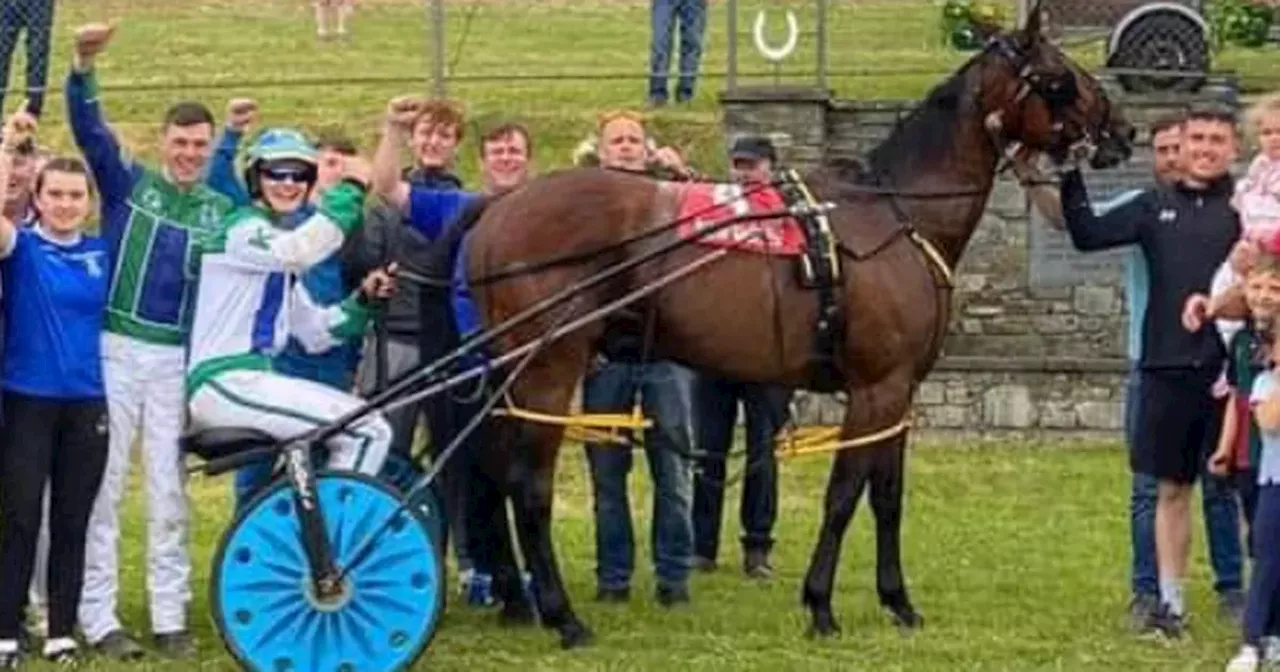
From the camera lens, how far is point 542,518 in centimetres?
1038

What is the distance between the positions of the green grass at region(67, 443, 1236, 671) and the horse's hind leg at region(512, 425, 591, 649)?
4.2 inches

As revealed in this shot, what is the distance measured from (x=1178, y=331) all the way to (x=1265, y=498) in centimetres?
93

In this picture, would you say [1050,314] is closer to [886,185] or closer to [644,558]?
[644,558]

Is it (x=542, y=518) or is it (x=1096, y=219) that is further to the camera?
(x=1096, y=219)

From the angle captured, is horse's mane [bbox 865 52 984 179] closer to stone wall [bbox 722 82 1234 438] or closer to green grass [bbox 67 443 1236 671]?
green grass [bbox 67 443 1236 671]

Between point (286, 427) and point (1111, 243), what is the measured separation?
3185 millimetres

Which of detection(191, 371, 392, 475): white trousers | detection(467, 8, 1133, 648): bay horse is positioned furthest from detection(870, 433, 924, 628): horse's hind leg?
detection(191, 371, 392, 475): white trousers

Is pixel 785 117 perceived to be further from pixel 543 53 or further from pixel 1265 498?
pixel 1265 498

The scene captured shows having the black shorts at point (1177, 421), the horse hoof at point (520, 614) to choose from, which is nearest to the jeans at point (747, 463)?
the horse hoof at point (520, 614)

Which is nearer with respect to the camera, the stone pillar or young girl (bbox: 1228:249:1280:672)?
young girl (bbox: 1228:249:1280:672)

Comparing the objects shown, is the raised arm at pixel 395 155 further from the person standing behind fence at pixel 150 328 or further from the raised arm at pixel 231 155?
the person standing behind fence at pixel 150 328

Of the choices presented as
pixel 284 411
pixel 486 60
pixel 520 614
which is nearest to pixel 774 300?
pixel 520 614

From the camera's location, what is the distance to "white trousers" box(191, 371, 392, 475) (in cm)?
955

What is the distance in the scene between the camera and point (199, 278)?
9.82 meters
